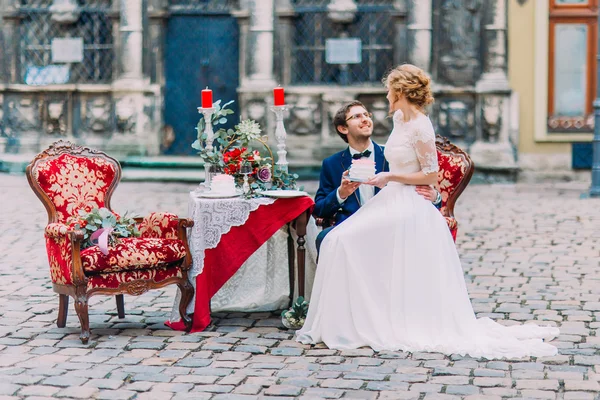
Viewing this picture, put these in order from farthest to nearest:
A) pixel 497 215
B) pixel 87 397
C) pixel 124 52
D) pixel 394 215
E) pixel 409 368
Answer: pixel 124 52 → pixel 497 215 → pixel 394 215 → pixel 409 368 → pixel 87 397

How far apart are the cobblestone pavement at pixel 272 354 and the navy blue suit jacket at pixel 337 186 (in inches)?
31.4

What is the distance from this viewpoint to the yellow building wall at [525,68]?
16.6 m

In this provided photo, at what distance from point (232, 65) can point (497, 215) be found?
5.50m

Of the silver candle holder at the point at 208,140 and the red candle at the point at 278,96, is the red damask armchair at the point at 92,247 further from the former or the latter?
the red candle at the point at 278,96

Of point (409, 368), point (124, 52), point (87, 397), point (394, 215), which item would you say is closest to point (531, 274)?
point (394, 215)

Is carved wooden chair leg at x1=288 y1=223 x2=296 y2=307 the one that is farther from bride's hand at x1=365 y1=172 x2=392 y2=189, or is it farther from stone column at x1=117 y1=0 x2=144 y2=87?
stone column at x1=117 y1=0 x2=144 y2=87

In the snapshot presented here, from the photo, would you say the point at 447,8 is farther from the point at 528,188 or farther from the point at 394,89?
the point at 394,89

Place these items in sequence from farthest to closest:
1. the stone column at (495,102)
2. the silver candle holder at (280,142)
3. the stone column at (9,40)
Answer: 1. the stone column at (9,40)
2. the stone column at (495,102)
3. the silver candle holder at (280,142)

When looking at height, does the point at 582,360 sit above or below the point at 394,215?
below

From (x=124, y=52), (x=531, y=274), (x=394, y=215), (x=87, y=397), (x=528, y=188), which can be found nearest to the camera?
(x=87, y=397)

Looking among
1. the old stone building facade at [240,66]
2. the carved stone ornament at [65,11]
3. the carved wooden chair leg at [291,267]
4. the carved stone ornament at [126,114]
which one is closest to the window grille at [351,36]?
the old stone building facade at [240,66]

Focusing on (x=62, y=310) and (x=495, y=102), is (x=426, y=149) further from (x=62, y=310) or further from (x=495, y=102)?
(x=495, y=102)

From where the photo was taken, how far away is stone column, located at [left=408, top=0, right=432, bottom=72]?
1652cm

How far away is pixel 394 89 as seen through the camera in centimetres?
735
